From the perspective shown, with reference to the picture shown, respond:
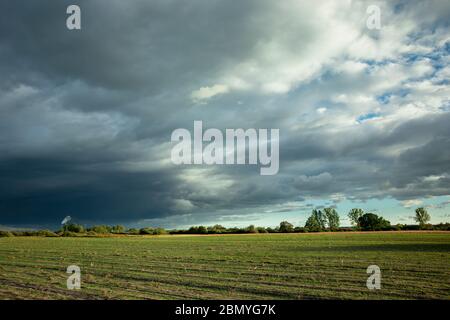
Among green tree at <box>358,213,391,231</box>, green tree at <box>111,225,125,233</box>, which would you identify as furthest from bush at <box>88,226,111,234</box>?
green tree at <box>358,213,391,231</box>

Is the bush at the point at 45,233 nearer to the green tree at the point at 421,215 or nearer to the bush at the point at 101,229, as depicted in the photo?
the bush at the point at 101,229

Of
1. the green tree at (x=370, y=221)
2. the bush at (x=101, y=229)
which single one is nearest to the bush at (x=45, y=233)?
the bush at (x=101, y=229)

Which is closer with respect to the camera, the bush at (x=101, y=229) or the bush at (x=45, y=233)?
the bush at (x=45, y=233)

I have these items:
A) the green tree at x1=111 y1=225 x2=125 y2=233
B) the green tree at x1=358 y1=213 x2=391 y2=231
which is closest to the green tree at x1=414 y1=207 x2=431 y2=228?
the green tree at x1=358 y1=213 x2=391 y2=231

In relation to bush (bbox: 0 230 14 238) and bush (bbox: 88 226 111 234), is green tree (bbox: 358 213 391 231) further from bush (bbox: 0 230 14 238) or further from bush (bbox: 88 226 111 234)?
bush (bbox: 0 230 14 238)

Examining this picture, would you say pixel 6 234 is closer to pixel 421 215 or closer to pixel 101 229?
pixel 101 229

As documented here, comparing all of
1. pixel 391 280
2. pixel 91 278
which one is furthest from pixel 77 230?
pixel 391 280

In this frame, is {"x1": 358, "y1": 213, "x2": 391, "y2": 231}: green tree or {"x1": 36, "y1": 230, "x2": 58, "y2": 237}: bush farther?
{"x1": 358, "y1": 213, "x2": 391, "y2": 231}: green tree

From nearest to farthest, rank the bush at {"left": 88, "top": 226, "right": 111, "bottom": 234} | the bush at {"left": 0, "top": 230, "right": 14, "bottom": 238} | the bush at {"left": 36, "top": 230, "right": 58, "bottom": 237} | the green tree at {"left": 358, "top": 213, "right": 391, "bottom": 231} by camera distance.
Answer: the bush at {"left": 0, "top": 230, "right": 14, "bottom": 238} → the bush at {"left": 36, "top": 230, "right": 58, "bottom": 237} → the bush at {"left": 88, "top": 226, "right": 111, "bottom": 234} → the green tree at {"left": 358, "top": 213, "right": 391, "bottom": 231}

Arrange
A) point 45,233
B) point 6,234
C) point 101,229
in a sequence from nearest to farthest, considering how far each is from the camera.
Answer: point 6,234 < point 45,233 < point 101,229

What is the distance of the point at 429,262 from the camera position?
27.8 m

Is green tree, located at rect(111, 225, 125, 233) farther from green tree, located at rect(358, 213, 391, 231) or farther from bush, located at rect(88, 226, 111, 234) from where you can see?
green tree, located at rect(358, 213, 391, 231)

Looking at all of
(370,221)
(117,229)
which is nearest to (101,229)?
(117,229)

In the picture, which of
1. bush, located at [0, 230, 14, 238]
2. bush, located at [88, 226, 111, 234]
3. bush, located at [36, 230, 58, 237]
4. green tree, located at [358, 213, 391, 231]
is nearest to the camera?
bush, located at [0, 230, 14, 238]
